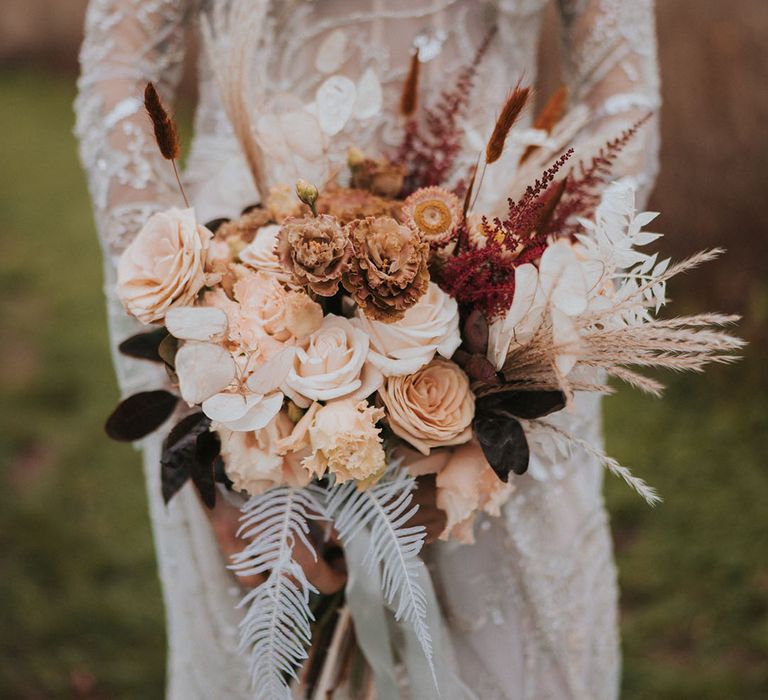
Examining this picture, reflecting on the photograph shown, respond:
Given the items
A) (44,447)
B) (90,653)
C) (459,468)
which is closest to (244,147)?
(459,468)

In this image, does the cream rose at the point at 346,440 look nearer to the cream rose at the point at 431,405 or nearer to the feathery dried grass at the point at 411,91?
the cream rose at the point at 431,405

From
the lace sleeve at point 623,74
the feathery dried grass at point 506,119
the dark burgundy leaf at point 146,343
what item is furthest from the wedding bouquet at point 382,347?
the lace sleeve at point 623,74

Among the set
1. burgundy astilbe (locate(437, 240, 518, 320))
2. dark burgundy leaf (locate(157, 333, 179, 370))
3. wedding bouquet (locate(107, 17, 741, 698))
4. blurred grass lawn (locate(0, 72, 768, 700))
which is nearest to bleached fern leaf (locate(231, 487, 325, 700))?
wedding bouquet (locate(107, 17, 741, 698))

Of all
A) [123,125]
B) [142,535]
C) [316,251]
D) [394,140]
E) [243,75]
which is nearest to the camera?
[316,251]

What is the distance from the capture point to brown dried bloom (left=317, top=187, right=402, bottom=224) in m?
1.13

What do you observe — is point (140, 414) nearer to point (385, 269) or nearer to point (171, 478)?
point (171, 478)

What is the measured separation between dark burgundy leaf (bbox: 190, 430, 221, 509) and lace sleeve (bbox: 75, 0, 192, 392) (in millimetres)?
416

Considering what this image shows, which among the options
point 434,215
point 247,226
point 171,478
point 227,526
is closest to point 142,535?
point 227,526

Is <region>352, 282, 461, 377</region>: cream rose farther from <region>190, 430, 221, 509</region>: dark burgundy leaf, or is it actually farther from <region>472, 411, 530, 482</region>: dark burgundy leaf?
<region>190, 430, 221, 509</region>: dark burgundy leaf

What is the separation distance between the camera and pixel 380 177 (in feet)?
4.03

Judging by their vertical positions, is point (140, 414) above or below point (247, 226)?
below

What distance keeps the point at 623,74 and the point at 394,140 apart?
0.44 meters

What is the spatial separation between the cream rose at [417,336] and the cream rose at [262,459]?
6.1 inches

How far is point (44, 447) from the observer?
371cm
